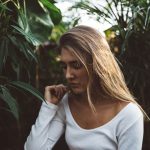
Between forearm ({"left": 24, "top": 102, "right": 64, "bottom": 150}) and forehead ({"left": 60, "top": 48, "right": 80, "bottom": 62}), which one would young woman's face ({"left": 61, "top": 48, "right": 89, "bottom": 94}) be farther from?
forearm ({"left": 24, "top": 102, "right": 64, "bottom": 150})

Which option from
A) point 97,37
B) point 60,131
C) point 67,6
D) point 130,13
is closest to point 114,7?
point 130,13

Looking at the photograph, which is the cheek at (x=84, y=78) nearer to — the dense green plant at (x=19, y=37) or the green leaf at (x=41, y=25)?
the dense green plant at (x=19, y=37)

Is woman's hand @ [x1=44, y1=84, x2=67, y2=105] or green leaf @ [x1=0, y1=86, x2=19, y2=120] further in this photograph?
woman's hand @ [x1=44, y1=84, x2=67, y2=105]

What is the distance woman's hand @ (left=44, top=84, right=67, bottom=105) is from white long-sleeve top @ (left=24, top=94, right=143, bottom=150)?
2 centimetres

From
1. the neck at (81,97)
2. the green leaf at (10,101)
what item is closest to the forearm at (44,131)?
the neck at (81,97)

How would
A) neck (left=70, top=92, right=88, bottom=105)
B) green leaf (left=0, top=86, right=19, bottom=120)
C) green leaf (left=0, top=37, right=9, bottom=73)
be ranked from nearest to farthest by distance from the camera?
green leaf (left=0, top=86, right=19, bottom=120) → green leaf (left=0, top=37, right=9, bottom=73) → neck (left=70, top=92, right=88, bottom=105)

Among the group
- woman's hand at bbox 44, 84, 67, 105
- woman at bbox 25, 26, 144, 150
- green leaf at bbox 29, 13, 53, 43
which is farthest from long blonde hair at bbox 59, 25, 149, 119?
green leaf at bbox 29, 13, 53, 43

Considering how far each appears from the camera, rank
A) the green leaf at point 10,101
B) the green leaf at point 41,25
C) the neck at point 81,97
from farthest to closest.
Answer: the green leaf at point 41,25 → the neck at point 81,97 → the green leaf at point 10,101

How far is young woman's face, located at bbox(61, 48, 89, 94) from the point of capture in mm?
1521

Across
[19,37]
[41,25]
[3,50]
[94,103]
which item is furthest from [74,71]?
[41,25]

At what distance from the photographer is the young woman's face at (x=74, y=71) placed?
1.52 metres

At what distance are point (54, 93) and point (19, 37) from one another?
0.32 metres

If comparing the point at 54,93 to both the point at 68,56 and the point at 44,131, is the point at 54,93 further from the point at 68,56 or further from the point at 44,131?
the point at 68,56

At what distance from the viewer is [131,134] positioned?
1.51 metres
